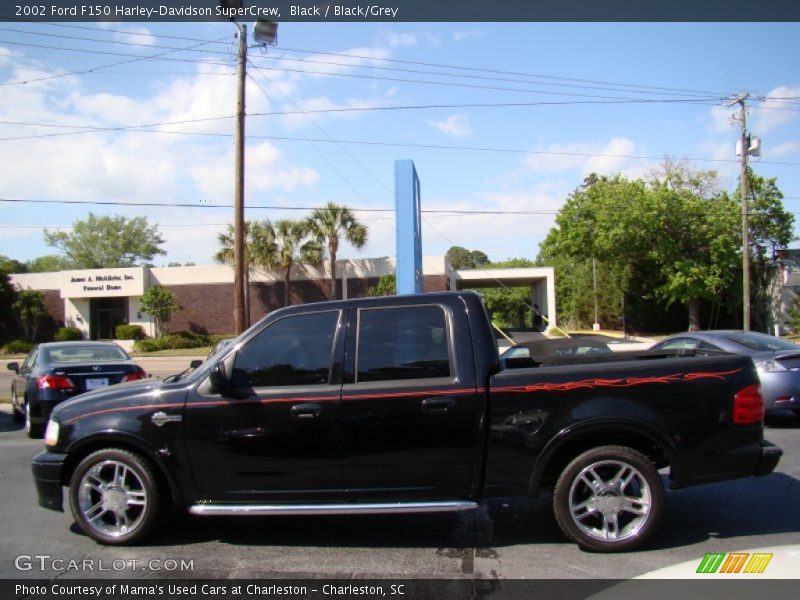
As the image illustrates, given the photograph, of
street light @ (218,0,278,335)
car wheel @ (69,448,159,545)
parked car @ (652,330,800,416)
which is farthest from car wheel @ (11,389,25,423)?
parked car @ (652,330,800,416)

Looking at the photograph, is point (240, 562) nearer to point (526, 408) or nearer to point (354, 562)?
point (354, 562)

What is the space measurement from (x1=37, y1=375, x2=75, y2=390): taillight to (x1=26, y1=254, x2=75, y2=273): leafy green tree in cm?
7890

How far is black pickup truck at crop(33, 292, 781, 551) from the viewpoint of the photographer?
14.5 feet

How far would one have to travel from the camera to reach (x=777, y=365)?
28.9ft

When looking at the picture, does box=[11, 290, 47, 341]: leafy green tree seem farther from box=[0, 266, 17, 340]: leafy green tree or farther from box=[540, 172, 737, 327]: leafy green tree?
box=[540, 172, 737, 327]: leafy green tree

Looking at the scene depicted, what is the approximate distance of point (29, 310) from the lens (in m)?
39.4

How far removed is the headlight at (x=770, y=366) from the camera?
8.80 m

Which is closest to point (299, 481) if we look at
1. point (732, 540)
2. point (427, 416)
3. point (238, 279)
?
point (427, 416)

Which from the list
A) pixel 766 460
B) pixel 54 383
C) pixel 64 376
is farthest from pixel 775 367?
pixel 54 383

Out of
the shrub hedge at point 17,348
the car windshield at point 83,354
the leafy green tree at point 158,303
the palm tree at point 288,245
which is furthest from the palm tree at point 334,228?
→ the car windshield at point 83,354

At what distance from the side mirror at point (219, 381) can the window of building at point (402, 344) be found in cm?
97

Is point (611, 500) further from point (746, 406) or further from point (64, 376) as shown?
point (64, 376)

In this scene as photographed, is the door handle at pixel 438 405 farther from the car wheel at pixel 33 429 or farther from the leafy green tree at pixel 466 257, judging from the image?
the leafy green tree at pixel 466 257

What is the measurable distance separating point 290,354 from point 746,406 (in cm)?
334
